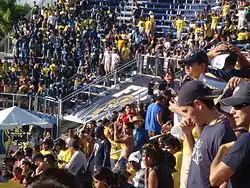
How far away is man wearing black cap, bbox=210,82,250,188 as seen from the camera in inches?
139

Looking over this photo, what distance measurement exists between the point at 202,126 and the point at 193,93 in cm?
22

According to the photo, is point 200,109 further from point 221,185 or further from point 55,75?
point 55,75

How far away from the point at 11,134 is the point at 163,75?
4.66 m

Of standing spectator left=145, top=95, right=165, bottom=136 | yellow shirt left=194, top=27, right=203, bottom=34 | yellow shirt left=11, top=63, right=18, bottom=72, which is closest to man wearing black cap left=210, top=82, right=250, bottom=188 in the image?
standing spectator left=145, top=95, right=165, bottom=136

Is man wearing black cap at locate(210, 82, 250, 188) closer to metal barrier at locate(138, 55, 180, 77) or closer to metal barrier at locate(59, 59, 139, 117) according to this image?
metal barrier at locate(138, 55, 180, 77)

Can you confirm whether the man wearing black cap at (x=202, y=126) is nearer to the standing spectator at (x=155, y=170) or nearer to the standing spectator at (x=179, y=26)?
the standing spectator at (x=155, y=170)

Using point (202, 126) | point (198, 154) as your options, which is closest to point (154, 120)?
point (202, 126)

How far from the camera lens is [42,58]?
2616cm

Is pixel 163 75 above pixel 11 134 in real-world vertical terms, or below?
above

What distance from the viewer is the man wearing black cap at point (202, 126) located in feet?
13.1

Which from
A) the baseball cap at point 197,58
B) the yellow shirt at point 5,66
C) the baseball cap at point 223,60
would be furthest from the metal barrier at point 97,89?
the baseball cap at point 223,60

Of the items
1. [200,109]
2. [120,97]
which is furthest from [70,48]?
[200,109]

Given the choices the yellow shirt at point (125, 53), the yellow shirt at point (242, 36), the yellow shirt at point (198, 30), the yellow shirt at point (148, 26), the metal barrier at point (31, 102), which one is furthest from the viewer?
the yellow shirt at point (148, 26)

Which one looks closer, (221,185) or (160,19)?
(221,185)
